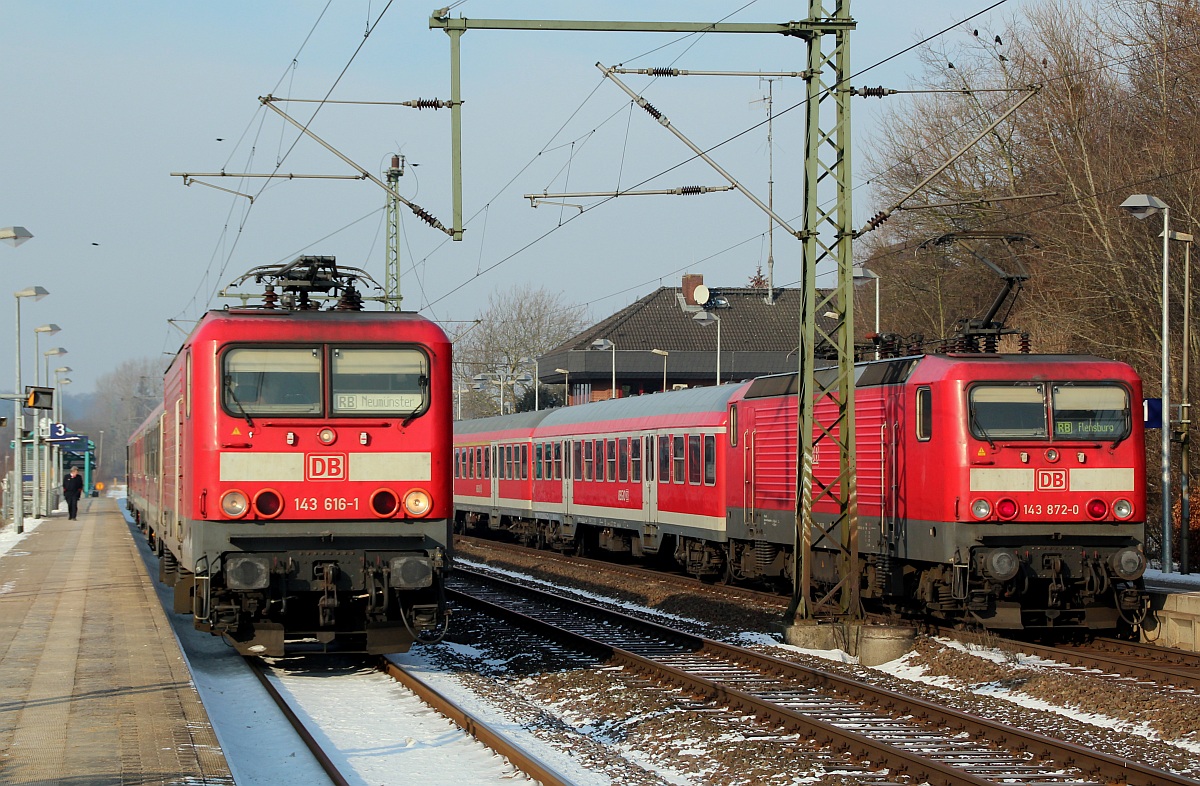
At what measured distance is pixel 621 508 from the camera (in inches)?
1077

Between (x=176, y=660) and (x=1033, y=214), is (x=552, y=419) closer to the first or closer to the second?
(x=1033, y=214)

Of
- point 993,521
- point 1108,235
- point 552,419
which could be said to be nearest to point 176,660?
point 993,521

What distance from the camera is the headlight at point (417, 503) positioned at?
12500 mm

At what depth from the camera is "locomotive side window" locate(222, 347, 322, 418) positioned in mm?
12375

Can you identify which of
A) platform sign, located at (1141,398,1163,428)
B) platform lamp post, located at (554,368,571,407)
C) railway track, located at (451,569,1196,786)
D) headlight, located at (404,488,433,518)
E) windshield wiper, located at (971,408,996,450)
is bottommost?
railway track, located at (451,569,1196,786)

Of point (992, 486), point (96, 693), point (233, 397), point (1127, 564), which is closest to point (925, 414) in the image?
point (992, 486)

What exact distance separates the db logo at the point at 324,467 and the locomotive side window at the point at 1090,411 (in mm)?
7511

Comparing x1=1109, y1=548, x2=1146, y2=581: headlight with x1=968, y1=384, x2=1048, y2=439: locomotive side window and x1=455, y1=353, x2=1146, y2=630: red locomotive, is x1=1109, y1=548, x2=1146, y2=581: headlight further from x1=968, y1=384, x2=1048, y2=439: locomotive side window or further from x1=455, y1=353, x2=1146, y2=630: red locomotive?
x1=968, y1=384, x2=1048, y2=439: locomotive side window

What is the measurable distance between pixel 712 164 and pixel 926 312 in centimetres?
3102

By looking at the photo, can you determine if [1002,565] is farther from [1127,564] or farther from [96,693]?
[96,693]

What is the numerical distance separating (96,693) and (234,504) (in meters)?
1.90

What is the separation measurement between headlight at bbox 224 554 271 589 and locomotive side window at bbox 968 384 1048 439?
734 centimetres

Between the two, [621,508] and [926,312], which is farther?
[926,312]

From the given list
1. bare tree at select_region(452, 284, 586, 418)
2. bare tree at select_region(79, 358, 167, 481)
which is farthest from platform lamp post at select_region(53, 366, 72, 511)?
bare tree at select_region(79, 358, 167, 481)
